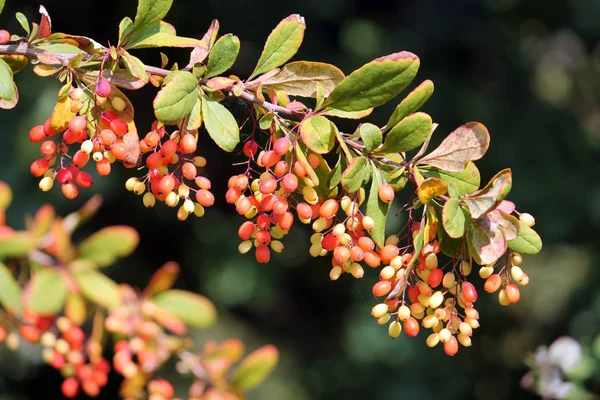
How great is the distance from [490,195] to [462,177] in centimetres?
9

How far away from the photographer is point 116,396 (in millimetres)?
3008

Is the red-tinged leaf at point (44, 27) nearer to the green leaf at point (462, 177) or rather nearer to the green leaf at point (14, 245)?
the green leaf at point (14, 245)

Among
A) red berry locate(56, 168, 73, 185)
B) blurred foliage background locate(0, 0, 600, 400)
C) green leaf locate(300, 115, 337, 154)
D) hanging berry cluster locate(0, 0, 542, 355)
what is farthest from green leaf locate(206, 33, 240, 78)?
blurred foliage background locate(0, 0, 600, 400)

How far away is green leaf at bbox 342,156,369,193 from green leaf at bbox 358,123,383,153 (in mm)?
18

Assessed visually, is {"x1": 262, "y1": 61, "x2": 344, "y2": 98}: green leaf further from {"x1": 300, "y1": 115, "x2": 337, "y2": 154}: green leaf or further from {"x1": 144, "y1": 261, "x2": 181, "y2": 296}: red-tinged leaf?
{"x1": 144, "y1": 261, "x2": 181, "y2": 296}: red-tinged leaf

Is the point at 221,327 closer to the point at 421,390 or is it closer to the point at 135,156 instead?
the point at 421,390

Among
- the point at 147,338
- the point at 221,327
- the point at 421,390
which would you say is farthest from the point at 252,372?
the point at 421,390

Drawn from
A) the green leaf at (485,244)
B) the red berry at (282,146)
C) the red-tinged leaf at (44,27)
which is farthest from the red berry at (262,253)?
the red-tinged leaf at (44,27)

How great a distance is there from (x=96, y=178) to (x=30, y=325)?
163 centimetres

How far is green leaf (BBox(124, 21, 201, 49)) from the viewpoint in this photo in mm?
738

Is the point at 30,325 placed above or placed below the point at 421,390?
above

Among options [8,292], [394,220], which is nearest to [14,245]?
[8,292]

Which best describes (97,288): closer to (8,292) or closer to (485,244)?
(8,292)

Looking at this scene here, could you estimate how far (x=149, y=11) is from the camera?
749 millimetres
